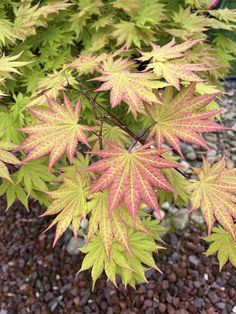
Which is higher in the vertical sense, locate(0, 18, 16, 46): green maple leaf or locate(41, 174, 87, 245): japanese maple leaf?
locate(0, 18, 16, 46): green maple leaf

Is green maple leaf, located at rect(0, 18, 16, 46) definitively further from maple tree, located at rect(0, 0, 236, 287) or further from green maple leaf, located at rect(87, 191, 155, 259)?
green maple leaf, located at rect(87, 191, 155, 259)

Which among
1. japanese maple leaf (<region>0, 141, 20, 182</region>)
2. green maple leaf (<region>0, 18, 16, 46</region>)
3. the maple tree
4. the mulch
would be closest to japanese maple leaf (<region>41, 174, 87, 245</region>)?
the maple tree

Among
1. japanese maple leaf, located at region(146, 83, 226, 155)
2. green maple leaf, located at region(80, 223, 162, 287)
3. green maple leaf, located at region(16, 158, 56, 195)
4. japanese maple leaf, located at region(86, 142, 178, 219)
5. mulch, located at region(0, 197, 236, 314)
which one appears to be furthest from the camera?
mulch, located at region(0, 197, 236, 314)

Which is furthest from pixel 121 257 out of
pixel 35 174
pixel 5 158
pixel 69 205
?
pixel 5 158

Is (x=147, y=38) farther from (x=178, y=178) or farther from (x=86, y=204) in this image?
(x=86, y=204)

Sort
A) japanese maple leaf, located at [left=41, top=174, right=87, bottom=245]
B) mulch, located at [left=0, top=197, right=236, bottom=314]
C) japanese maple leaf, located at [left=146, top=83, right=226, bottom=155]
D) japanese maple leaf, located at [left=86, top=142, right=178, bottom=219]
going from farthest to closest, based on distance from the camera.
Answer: mulch, located at [left=0, top=197, right=236, bottom=314] < japanese maple leaf, located at [left=41, top=174, right=87, bottom=245] < japanese maple leaf, located at [left=146, top=83, right=226, bottom=155] < japanese maple leaf, located at [left=86, top=142, right=178, bottom=219]

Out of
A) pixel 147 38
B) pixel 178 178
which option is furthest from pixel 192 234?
pixel 147 38

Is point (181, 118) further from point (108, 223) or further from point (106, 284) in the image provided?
point (106, 284)
